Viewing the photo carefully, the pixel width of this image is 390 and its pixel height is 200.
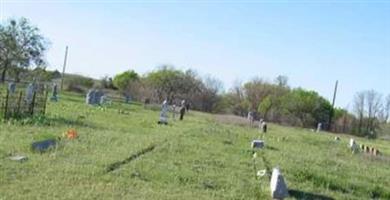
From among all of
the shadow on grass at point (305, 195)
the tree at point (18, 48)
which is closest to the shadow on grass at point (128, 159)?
the shadow on grass at point (305, 195)

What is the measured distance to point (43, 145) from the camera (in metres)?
14.9

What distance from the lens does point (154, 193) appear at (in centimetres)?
1124

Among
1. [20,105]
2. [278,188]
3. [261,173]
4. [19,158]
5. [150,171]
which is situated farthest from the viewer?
[20,105]

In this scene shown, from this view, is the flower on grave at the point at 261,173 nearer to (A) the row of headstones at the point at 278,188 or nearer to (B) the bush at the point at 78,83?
(A) the row of headstones at the point at 278,188

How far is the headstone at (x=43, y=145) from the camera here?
14420 millimetres

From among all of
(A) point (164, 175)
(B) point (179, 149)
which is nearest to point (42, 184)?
(A) point (164, 175)

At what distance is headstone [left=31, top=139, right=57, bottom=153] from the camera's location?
14.4 m

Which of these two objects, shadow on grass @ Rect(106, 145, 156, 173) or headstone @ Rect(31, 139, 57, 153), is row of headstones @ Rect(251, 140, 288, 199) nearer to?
shadow on grass @ Rect(106, 145, 156, 173)

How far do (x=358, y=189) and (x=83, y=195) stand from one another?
8.05m

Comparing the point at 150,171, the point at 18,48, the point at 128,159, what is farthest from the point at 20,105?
the point at 18,48

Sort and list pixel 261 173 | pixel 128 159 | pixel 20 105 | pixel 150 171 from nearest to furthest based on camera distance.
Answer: pixel 150 171 → pixel 128 159 → pixel 261 173 → pixel 20 105

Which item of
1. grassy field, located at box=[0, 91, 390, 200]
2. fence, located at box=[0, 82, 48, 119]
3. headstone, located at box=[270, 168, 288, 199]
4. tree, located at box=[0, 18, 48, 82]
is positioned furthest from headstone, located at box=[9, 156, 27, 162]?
tree, located at box=[0, 18, 48, 82]

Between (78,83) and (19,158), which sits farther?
(78,83)

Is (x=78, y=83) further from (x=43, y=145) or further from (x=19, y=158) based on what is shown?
(x=19, y=158)
